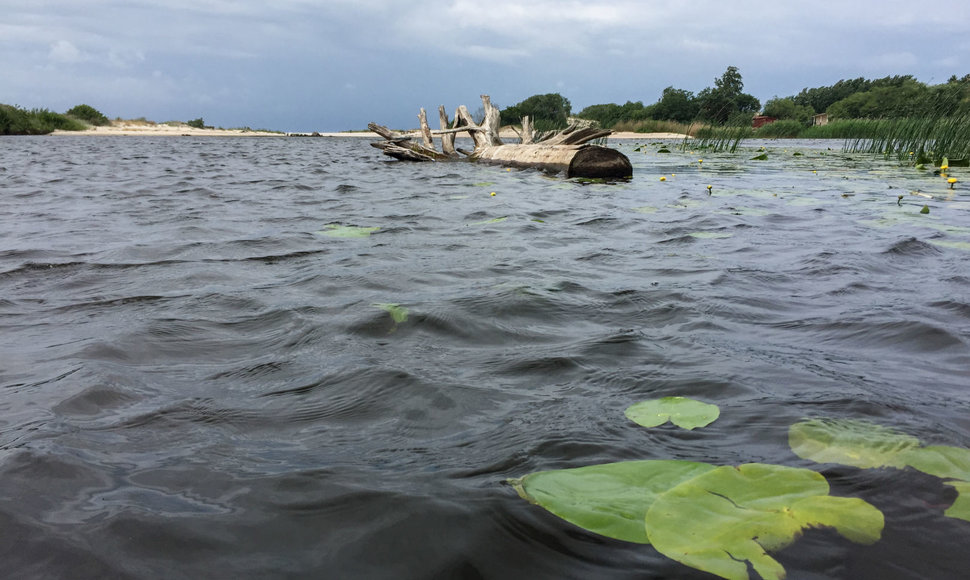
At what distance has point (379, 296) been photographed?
9.16 ft

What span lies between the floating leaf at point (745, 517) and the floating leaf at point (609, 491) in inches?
1.3

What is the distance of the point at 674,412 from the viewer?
1553mm

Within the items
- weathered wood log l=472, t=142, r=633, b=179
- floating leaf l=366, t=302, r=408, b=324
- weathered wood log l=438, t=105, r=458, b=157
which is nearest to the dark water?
floating leaf l=366, t=302, r=408, b=324

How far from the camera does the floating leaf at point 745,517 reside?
38.1 inches

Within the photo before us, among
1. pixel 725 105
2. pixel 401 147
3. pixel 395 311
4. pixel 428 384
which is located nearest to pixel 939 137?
pixel 401 147

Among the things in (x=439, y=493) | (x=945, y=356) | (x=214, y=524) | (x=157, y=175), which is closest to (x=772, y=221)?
(x=945, y=356)

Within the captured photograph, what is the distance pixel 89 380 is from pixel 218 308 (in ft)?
2.83

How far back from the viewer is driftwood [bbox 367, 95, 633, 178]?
9930 mm

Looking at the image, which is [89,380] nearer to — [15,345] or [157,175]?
[15,345]

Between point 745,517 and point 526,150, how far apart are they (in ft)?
38.8

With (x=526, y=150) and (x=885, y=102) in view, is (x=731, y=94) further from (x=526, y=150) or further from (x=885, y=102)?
(x=526, y=150)

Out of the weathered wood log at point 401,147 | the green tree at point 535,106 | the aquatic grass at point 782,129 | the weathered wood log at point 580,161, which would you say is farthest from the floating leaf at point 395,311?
the green tree at point 535,106

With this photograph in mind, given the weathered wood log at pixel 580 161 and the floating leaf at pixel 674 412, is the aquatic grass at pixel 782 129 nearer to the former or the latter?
the weathered wood log at pixel 580 161

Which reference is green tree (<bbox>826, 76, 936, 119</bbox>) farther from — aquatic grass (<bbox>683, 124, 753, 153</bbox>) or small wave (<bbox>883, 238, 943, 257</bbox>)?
small wave (<bbox>883, 238, 943, 257</bbox>)
